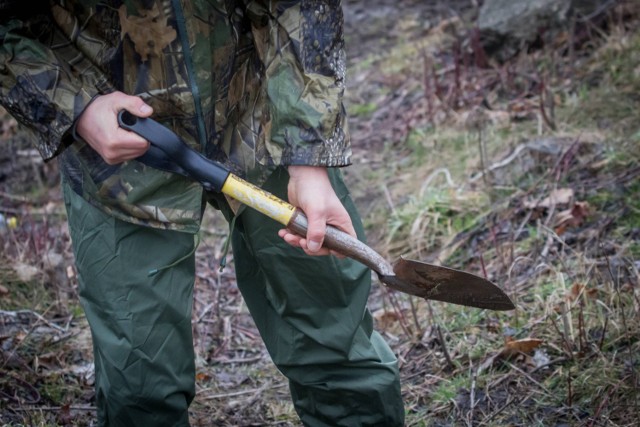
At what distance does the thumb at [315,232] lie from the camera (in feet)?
6.88

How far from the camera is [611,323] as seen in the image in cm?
310

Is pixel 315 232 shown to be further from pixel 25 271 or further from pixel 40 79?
pixel 25 271

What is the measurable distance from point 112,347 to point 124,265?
226 mm

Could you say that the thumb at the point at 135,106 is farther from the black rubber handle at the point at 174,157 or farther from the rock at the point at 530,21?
the rock at the point at 530,21

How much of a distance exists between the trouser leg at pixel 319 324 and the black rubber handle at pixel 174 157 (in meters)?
0.21

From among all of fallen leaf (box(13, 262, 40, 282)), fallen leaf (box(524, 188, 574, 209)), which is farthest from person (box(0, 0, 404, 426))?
fallen leaf (box(524, 188, 574, 209))

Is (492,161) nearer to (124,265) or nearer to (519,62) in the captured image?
(519,62)

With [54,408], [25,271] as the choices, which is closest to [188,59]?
[54,408]

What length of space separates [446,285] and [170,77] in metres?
0.96

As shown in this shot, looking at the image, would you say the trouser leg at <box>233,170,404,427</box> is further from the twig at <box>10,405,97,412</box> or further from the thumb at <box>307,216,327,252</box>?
the twig at <box>10,405,97,412</box>

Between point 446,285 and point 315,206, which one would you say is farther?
point 446,285

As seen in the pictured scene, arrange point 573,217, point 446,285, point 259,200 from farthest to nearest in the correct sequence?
point 573,217
point 446,285
point 259,200

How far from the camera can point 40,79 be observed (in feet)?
6.77

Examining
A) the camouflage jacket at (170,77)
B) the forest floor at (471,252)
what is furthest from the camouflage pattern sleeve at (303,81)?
the forest floor at (471,252)
